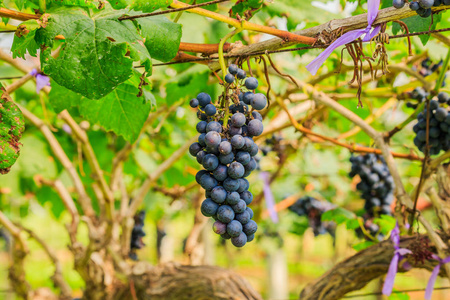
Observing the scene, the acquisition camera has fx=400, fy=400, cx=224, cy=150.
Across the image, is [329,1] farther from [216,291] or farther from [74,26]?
[216,291]

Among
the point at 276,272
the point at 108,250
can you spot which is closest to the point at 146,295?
the point at 108,250

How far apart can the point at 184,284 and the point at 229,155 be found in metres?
1.58

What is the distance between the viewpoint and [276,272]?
18.7 ft

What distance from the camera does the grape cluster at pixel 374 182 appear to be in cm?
244

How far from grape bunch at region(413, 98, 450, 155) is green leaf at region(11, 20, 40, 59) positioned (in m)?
1.56

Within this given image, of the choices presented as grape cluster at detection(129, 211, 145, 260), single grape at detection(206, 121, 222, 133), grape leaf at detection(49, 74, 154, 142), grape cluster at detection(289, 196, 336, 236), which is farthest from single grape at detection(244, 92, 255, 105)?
grape cluster at detection(289, 196, 336, 236)

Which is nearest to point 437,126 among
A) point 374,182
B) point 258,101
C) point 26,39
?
point 374,182

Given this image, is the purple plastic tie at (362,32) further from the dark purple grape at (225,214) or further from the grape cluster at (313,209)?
the grape cluster at (313,209)

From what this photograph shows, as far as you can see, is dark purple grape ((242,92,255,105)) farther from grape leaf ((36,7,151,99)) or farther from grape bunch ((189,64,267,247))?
grape leaf ((36,7,151,99))

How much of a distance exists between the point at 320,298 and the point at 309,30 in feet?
4.36

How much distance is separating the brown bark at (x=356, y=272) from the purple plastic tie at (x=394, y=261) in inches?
1.8

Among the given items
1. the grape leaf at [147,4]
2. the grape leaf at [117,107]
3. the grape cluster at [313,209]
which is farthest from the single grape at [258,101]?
the grape cluster at [313,209]

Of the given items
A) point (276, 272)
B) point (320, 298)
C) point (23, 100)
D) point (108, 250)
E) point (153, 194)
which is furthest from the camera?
point (276, 272)

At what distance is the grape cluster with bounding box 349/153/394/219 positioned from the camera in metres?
2.44
